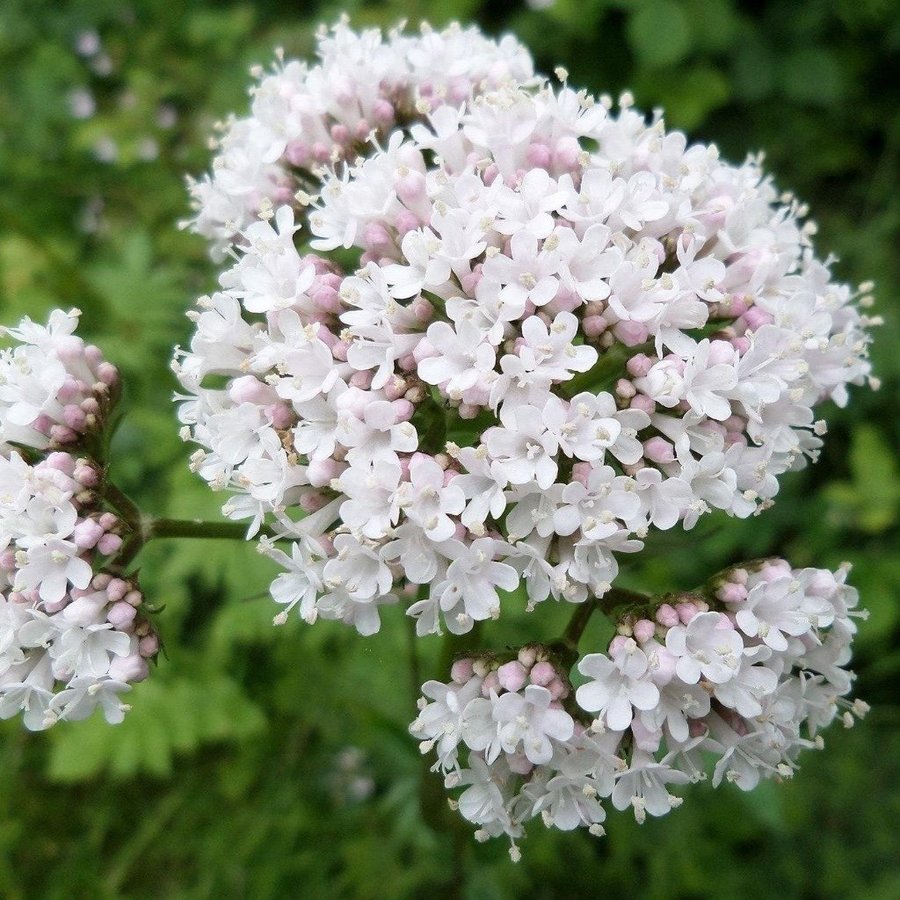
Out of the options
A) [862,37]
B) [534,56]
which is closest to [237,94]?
[534,56]

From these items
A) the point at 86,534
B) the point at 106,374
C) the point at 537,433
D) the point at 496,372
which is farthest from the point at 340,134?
the point at 86,534

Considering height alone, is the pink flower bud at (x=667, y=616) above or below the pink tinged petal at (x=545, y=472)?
below

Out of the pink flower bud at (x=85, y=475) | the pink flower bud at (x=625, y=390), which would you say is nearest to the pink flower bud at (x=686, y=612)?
the pink flower bud at (x=625, y=390)

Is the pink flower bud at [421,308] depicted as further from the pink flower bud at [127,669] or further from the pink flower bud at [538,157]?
the pink flower bud at [127,669]

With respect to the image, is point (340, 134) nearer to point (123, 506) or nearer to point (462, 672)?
point (123, 506)

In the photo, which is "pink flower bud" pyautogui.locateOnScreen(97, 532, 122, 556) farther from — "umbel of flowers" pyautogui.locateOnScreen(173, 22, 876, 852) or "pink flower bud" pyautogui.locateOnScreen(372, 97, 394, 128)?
"pink flower bud" pyautogui.locateOnScreen(372, 97, 394, 128)

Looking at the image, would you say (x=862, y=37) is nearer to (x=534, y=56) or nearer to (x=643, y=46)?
(x=643, y=46)

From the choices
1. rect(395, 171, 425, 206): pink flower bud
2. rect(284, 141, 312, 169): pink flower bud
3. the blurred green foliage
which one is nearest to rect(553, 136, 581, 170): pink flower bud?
→ rect(395, 171, 425, 206): pink flower bud
